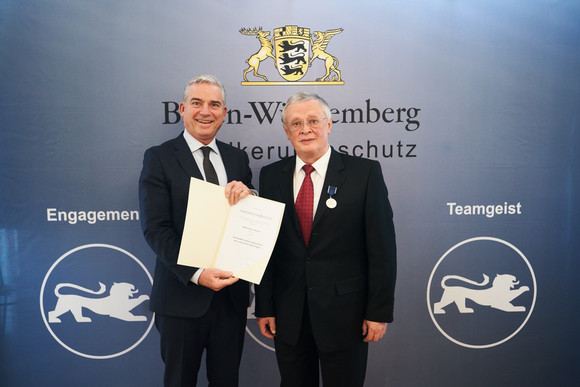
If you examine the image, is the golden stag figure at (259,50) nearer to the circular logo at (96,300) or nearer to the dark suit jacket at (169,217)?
the dark suit jacket at (169,217)

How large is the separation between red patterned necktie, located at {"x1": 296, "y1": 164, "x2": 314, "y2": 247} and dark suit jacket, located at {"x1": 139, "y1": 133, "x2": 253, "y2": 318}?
503mm

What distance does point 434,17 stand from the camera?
8.05ft

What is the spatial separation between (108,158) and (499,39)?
9.30ft

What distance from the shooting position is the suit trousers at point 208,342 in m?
1.85

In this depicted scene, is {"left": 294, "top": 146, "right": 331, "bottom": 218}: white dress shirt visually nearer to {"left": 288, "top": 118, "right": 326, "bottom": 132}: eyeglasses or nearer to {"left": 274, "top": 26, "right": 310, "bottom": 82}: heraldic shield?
{"left": 288, "top": 118, "right": 326, "bottom": 132}: eyeglasses

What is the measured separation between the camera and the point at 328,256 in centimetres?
170

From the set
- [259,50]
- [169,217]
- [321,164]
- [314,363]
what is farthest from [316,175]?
[259,50]

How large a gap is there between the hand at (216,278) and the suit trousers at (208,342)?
195 mm

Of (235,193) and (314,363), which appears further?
(314,363)

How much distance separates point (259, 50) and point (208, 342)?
1.85 metres

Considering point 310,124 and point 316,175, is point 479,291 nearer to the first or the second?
point 316,175

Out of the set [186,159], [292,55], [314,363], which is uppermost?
[292,55]

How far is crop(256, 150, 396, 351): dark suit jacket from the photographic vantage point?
1.69 meters

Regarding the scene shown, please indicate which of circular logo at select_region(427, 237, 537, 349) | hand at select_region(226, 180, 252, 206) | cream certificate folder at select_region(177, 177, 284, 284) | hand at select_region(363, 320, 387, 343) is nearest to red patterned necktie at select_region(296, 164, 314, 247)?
cream certificate folder at select_region(177, 177, 284, 284)
